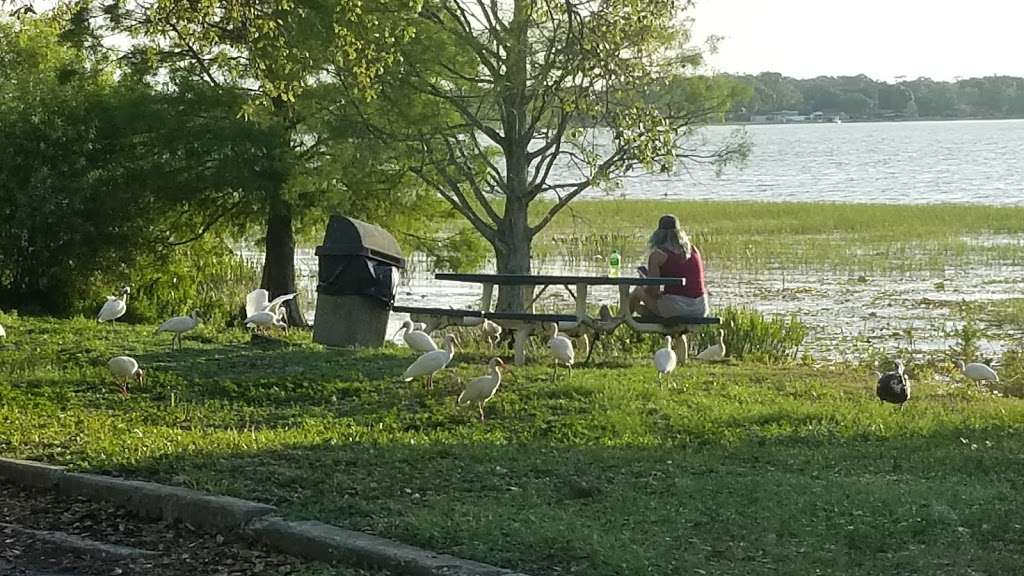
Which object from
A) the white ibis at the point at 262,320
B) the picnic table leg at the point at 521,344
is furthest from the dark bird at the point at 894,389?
the white ibis at the point at 262,320

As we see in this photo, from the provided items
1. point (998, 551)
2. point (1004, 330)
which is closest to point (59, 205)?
point (1004, 330)

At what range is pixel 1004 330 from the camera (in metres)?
20.9

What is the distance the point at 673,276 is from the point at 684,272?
5.0 inches

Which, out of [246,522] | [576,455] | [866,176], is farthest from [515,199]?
[866,176]

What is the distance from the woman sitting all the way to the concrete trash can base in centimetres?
275

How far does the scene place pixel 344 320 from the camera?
1430cm

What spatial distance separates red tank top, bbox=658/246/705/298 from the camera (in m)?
13.8

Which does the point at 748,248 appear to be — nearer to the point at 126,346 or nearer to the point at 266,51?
the point at 266,51

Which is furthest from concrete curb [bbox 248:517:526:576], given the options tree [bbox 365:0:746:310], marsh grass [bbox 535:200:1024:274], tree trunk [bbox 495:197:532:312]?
marsh grass [bbox 535:200:1024:274]

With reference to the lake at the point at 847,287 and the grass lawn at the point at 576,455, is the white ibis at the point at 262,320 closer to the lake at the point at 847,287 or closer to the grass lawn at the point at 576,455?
the grass lawn at the point at 576,455

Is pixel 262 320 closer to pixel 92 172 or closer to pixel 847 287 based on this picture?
pixel 92 172

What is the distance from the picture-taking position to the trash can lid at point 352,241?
46.2ft

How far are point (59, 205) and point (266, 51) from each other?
4.48 m

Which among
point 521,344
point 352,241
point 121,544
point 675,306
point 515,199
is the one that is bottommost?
point 121,544
